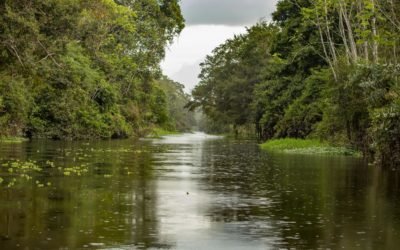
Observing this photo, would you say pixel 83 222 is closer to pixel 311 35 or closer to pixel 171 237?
pixel 171 237

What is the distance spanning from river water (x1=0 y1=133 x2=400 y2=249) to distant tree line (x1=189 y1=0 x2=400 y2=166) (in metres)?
5.31

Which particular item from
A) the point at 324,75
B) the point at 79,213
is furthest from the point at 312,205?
the point at 324,75

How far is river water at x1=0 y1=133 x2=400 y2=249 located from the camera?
988 cm

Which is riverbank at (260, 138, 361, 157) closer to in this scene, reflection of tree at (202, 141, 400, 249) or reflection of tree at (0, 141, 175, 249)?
reflection of tree at (202, 141, 400, 249)

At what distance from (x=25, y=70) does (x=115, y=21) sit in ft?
116

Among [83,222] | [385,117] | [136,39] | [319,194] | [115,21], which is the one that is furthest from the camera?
[136,39]

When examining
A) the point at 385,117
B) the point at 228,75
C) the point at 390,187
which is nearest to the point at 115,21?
the point at 228,75

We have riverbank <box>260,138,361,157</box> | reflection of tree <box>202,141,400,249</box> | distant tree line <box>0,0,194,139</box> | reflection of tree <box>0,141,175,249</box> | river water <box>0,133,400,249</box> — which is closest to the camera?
reflection of tree <box>0,141,175,249</box>

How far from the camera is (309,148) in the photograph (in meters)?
40.9

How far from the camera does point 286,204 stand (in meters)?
14.3

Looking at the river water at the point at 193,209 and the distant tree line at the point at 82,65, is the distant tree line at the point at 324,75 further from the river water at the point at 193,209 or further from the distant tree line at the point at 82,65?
the distant tree line at the point at 82,65

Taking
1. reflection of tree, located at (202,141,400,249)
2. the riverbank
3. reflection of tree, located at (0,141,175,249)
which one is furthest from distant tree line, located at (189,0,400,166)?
reflection of tree, located at (0,141,175,249)

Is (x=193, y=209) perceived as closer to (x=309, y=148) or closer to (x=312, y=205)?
(x=312, y=205)

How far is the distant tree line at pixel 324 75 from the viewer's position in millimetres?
25562
